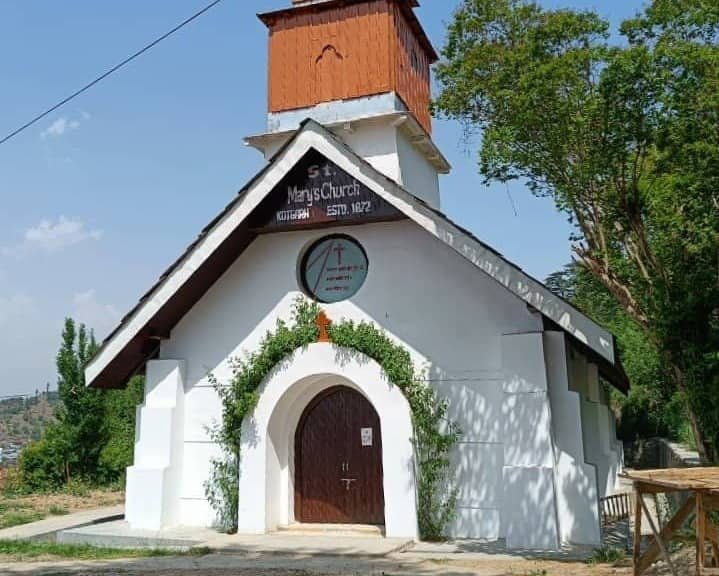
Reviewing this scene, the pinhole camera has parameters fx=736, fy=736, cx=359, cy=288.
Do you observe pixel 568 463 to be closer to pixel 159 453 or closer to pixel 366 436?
pixel 366 436

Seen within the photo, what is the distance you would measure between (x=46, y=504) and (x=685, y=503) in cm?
1621

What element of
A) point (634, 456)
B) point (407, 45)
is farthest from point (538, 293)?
point (634, 456)

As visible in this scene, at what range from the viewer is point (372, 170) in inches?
457

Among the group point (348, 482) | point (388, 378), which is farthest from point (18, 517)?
point (388, 378)

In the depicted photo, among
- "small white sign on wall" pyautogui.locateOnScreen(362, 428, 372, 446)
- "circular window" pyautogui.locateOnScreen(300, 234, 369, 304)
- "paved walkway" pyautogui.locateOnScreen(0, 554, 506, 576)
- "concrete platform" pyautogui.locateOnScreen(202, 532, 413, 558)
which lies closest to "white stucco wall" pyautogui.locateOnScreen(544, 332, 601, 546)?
"paved walkway" pyautogui.locateOnScreen(0, 554, 506, 576)

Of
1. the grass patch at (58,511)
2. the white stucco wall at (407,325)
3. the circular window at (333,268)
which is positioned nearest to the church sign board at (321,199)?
the white stucco wall at (407,325)

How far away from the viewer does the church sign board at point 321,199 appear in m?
11.9

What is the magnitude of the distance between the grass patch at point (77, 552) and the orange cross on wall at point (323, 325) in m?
3.69

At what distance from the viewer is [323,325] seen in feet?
40.2

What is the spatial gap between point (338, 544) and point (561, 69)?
23.9ft

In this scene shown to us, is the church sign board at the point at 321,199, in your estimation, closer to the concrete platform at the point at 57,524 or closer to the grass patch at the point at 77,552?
the grass patch at the point at 77,552

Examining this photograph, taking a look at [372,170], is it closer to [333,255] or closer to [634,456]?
[333,255]

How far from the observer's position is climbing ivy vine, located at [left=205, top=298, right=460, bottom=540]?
11305mm

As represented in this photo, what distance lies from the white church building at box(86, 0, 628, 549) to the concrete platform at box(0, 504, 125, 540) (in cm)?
183
